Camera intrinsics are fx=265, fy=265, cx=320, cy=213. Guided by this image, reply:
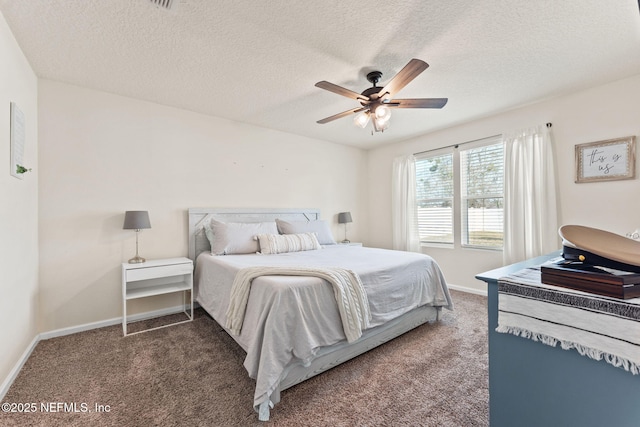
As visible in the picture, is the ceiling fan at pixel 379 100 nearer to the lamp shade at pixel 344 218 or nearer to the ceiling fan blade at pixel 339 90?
the ceiling fan blade at pixel 339 90

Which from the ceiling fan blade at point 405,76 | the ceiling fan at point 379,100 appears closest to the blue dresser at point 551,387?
the ceiling fan blade at point 405,76

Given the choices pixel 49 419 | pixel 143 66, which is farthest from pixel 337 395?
pixel 143 66

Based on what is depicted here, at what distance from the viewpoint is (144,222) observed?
2803 mm

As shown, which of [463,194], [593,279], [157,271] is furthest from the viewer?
[463,194]

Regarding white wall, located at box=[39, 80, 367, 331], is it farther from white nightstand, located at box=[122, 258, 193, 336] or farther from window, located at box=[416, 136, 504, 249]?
window, located at box=[416, 136, 504, 249]

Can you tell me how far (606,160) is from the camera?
2.77 meters

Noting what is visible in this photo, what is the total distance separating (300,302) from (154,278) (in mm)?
2018

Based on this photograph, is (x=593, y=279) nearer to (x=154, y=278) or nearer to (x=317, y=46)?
(x=317, y=46)

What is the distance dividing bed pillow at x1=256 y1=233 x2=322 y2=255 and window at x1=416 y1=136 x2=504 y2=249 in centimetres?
211

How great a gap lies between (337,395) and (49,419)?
66.8 inches

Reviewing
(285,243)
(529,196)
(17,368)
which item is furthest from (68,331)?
(529,196)

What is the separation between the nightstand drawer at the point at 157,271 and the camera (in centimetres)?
263

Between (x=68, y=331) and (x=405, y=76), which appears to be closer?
(x=405, y=76)

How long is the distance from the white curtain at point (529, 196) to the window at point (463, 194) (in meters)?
0.19
